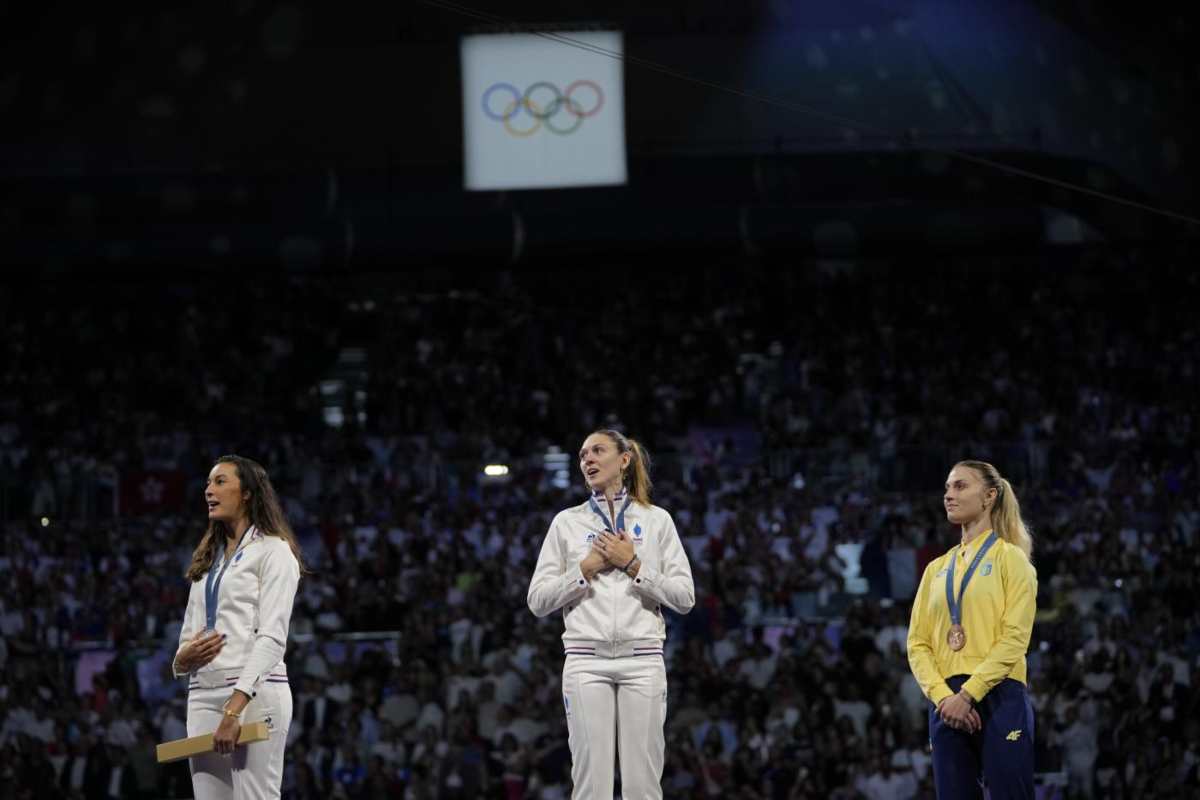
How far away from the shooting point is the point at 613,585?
592 cm

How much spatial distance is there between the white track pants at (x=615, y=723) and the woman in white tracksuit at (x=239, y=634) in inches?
39.9

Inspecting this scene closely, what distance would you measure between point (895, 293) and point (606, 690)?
19487 millimetres

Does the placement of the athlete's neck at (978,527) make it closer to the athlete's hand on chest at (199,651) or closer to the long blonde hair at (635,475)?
the long blonde hair at (635,475)

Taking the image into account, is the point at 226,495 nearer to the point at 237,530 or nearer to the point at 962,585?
the point at 237,530

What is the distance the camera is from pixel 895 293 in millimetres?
24656

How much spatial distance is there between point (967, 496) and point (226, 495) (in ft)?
8.37

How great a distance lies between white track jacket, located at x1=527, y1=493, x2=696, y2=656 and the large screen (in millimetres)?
18539

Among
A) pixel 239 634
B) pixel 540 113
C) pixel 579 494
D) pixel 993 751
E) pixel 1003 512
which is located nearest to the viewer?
pixel 239 634

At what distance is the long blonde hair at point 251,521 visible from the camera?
5.62 metres

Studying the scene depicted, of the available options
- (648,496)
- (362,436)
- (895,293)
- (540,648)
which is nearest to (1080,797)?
(540,648)

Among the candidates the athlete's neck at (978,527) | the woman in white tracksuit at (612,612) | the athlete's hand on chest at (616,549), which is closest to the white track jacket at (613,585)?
the woman in white tracksuit at (612,612)

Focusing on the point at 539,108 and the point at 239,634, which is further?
the point at 539,108

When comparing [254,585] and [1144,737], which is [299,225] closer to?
[1144,737]

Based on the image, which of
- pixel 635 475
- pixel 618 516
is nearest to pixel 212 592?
pixel 618 516
